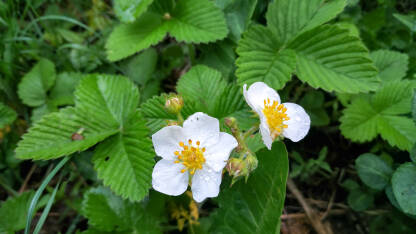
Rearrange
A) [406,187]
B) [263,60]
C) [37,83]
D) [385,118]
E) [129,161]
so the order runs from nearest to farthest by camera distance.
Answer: [406,187]
[129,161]
[263,60]
[385,118]
[37,83]

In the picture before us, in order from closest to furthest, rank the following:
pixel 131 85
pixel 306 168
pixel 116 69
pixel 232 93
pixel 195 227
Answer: pixel 232 93 → pixel 131 85 → pixel 195 227 → pixel 306 168 → pixel 116 69

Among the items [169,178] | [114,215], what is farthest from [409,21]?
[114,215]

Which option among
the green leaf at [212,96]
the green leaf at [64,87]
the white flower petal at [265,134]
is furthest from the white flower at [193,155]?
the green leaf at [64,87]

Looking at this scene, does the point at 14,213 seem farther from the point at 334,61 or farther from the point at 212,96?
the point at 334,61

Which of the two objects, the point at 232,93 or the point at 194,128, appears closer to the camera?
the point at 194,128

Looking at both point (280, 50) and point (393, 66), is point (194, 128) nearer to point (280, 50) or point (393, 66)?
point (280, 50)

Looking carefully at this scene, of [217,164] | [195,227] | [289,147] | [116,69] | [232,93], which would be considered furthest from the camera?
[116,69]

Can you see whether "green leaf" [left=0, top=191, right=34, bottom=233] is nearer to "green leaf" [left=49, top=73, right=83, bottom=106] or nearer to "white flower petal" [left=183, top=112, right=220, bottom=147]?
"green leaf" [left=49, top=73, right=83, bottom=106]

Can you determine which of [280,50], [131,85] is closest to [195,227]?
[131,85]
